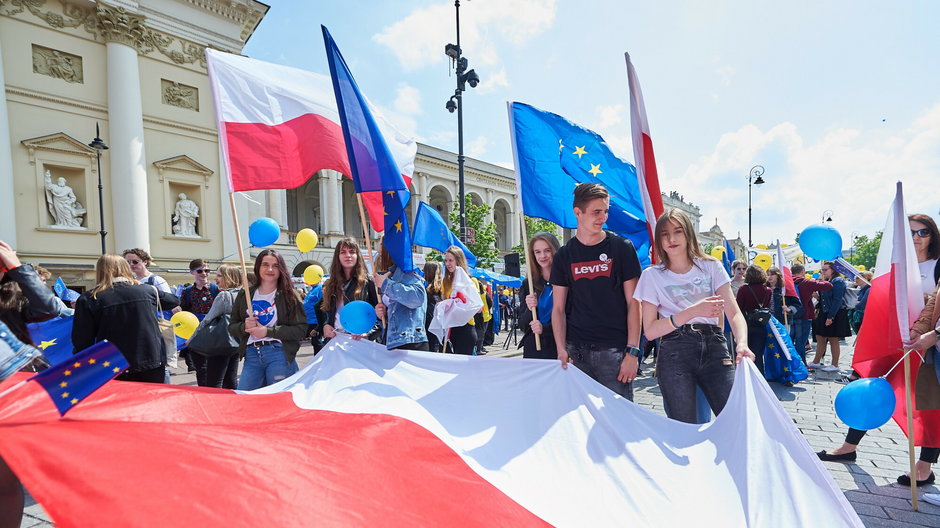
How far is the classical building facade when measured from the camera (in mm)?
18266

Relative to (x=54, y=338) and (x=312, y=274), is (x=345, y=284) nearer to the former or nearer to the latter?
(x=54, y=338)

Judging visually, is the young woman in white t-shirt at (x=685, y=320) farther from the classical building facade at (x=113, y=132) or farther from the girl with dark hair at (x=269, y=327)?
the classical building facade at (x=113, y=132)

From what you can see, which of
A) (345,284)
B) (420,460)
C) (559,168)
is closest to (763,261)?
(559,168)

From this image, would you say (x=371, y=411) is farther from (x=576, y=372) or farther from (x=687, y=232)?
(x=687, y=232)

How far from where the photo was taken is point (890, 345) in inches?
125

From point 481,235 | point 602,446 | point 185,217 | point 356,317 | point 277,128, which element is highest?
point 185,217

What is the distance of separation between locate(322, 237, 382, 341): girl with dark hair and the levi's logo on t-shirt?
6.94ft

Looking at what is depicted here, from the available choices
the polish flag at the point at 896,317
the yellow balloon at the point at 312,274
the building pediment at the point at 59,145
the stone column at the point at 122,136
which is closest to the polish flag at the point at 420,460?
the polish flag at the point at 896,317

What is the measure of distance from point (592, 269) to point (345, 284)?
Answer: 2.52 metres

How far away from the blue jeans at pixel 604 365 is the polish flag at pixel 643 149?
1.21 metres

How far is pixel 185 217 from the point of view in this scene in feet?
72.2

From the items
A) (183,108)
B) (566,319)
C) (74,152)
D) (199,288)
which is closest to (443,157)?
(183,108)

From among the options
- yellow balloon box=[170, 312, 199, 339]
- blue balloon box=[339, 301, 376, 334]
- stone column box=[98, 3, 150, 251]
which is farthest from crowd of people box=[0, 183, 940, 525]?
stone column box=[98, 3, 150, 251]

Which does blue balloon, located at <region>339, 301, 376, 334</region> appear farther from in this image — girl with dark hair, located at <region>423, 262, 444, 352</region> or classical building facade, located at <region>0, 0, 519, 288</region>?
classical building facade, located at <region>0, 0, 519, 288</region>
